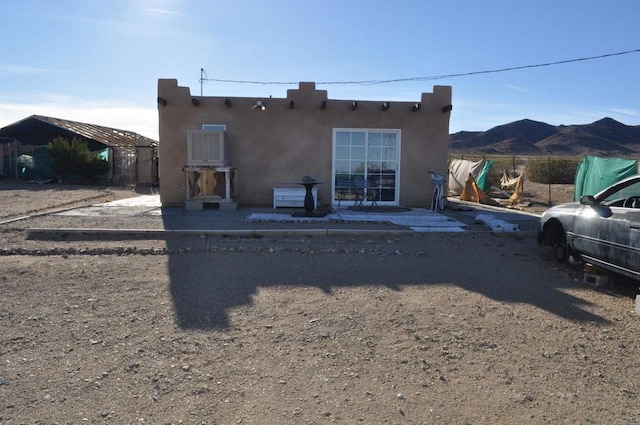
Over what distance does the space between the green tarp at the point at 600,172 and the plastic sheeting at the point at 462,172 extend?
6611 mm

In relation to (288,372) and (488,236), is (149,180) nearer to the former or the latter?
(488,236)

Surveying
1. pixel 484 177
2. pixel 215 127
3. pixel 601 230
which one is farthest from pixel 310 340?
pixel 484 177

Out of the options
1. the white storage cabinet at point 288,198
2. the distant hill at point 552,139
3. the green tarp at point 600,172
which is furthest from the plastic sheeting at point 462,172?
the distant hill at point 552,139

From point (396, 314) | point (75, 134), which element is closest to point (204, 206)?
point (396, 314)

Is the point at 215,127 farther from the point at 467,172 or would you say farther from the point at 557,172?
the point at 557,172

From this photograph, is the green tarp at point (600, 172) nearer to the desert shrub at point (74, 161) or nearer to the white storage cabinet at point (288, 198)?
the white storage cabinet at point (288, 198)

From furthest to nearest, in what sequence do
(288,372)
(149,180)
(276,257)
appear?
(149,180)
(276,257)
(288,372)

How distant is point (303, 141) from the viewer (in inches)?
583

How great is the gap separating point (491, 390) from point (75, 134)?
103ft

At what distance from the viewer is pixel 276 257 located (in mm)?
8102

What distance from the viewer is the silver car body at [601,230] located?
600cm

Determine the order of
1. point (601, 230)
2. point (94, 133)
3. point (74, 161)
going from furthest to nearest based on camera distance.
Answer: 1. point (94, 133)
2. point (74, 161)
3. point (601, 230)

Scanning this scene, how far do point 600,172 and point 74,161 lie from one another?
76.0 ft

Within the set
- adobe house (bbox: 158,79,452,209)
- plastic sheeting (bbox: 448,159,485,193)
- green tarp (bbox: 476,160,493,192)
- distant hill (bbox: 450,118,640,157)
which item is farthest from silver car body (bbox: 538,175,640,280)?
distant hill (bbox: 450,118,640,157)
